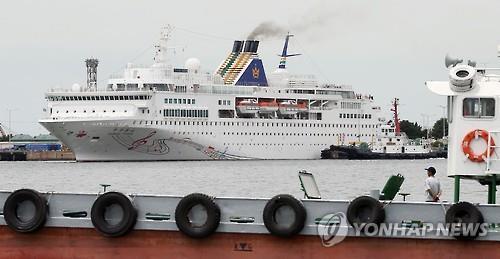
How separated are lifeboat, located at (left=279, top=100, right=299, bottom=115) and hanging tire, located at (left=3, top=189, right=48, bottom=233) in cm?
10773

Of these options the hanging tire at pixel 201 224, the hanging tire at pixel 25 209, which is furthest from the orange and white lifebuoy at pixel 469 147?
the hanging tire at pixel 25 209

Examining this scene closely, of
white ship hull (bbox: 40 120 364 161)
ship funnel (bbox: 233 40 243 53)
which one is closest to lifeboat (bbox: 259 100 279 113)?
white ship hull (bbox: 40 120 364 161)

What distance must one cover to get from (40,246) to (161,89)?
9962cm

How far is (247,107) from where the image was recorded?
127 metres

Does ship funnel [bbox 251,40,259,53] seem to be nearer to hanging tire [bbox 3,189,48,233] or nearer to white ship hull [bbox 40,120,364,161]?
white ship hull [bbox 40,120,364,161]

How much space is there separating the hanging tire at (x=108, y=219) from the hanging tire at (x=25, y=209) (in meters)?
0.94

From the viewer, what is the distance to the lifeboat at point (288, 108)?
130625 millimetres

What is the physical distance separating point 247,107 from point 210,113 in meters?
4.80

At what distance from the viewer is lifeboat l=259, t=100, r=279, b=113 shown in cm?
12850

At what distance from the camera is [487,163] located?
22.0 metres

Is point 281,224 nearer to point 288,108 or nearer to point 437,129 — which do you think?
point 288,108

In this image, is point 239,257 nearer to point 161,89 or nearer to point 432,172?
point 432,172

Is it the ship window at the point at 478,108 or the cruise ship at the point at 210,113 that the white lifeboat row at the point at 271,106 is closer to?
the cruise ship at the point at 210,113

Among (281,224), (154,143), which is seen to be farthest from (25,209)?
(154,143)
